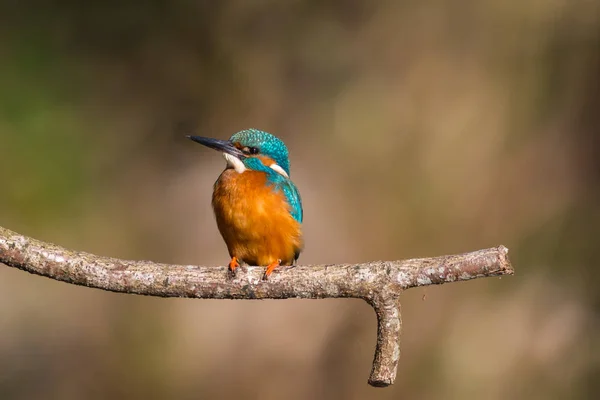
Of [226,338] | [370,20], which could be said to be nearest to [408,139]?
[370,20]

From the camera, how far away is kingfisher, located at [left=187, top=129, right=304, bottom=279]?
12.6ft

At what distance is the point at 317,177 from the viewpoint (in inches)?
297

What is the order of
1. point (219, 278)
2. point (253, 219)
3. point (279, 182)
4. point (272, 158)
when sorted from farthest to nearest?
point (272, 158) < point (279, 182) < point (253, 219) < point (219, 278)

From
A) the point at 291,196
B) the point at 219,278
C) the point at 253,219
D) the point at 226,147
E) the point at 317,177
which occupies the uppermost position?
the point at 317,177

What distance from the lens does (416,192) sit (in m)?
7.04

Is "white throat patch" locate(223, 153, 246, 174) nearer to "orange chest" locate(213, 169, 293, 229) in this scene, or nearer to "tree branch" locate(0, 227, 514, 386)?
"orange chest" locate(213, 169, 293, 229)

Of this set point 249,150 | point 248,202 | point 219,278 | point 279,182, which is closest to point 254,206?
point 248,202

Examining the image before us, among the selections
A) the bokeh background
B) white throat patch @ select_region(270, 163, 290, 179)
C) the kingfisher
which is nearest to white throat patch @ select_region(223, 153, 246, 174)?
the kingfisher

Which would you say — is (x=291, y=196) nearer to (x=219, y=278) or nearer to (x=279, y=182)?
(x=279, y=182)

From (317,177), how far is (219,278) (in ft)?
15.4

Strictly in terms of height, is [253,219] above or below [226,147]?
below

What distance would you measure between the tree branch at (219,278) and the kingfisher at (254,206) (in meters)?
0.83

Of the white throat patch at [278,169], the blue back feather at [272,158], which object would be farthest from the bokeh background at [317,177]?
the blue back feather at [272,158]

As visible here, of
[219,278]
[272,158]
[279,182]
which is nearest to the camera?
[219,278]
